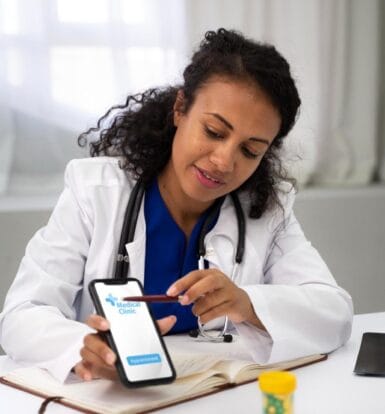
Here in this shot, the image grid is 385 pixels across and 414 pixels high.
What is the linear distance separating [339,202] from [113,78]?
0.90 metres

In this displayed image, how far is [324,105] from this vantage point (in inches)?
111

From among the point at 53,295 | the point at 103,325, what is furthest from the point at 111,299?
the point at 53,295

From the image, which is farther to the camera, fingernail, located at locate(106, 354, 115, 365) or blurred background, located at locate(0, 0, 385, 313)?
blurred background, located at locate(0, 0, 385, 313)

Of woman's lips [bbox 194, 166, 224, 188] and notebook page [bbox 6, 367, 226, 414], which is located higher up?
woman's lips [bbox 194, 166, 224, 188]

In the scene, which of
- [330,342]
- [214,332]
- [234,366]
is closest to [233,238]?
[214,332]

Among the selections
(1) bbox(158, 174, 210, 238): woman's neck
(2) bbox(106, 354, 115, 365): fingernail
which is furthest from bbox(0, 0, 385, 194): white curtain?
(2) bbox(106, 354, 115, 365): fingernail

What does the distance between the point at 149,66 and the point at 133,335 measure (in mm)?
1530

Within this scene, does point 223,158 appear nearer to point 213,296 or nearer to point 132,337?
point 213,296

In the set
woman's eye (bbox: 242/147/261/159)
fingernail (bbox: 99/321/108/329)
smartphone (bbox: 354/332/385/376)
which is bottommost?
smartphone (bbox: 354/332/385/376)

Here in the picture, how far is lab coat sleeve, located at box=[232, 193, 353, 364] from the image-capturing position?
1.39m

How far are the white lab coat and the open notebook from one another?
0.11ft

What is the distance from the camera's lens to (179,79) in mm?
2029

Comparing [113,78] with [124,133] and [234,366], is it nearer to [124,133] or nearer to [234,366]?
[124,133]

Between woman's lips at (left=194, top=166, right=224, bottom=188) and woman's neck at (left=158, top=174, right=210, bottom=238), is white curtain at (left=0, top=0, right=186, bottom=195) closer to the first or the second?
woman's neck at (left=158, top=174, right=210, bottom=238)
